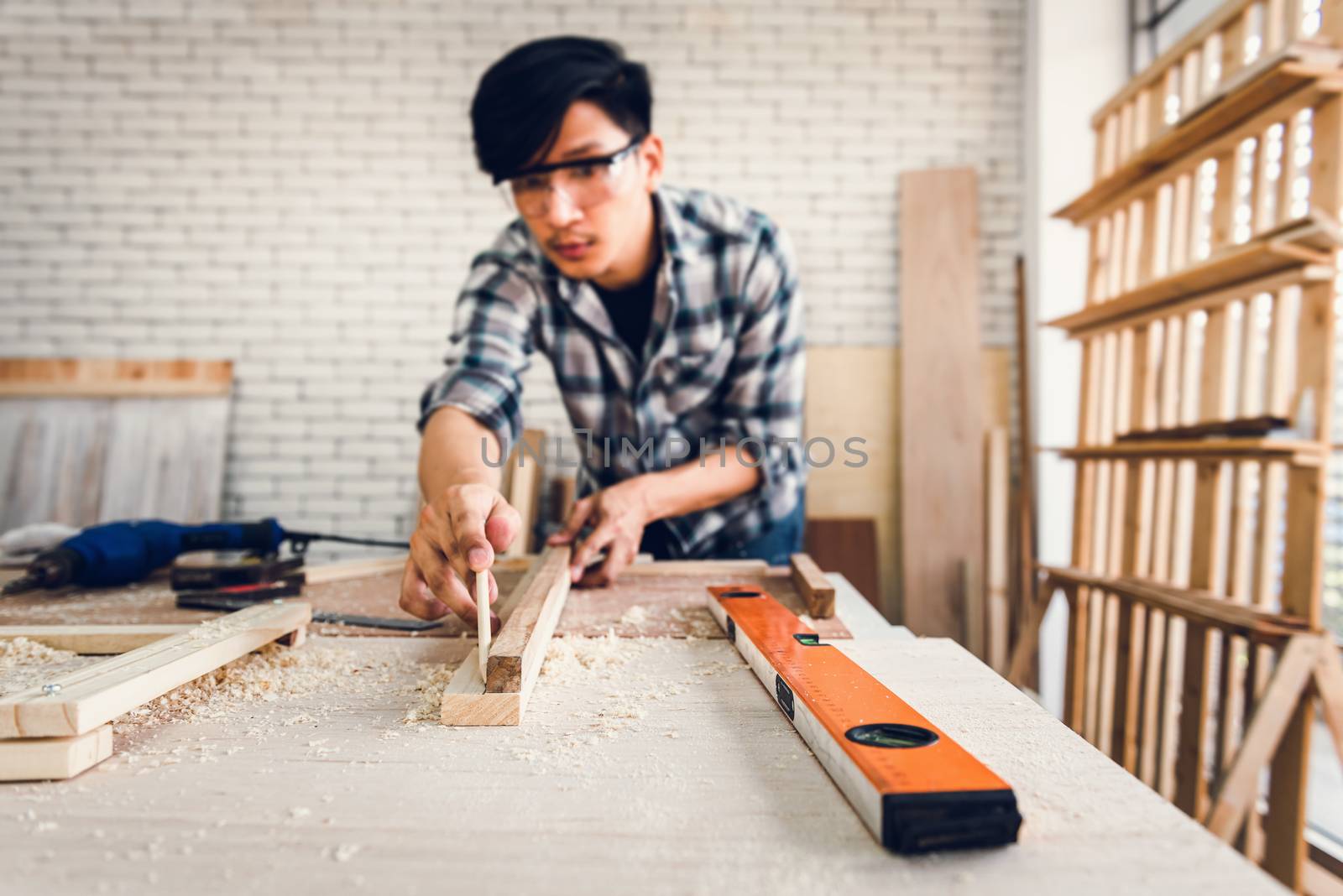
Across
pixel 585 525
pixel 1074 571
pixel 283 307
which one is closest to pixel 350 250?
pixel 283 307

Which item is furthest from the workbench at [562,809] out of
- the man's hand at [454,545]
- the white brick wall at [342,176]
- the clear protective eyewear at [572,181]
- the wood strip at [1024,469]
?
the white brick wall at [342,176]

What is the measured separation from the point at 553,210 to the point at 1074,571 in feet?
7.61

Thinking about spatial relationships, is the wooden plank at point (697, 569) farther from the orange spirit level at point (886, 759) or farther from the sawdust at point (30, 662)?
the sawdust at point (30, 662)

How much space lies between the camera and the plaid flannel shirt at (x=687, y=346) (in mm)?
1944

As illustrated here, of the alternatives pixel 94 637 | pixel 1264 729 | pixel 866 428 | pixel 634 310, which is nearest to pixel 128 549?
pixel 94 637

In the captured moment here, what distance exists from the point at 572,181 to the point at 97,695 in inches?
50.8

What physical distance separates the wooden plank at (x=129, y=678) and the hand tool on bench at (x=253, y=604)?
157 mm

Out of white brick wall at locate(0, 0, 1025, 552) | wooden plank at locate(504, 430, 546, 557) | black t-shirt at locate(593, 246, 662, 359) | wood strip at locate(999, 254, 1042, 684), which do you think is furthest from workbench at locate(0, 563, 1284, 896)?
white brick wall at locate(0, 0, 1025, 552)

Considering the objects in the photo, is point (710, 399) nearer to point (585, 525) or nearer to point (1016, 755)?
point (585, 525)

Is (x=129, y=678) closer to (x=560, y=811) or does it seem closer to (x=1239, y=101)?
(x=560, y=811)

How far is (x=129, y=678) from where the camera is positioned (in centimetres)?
72

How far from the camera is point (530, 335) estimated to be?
6.55 feet

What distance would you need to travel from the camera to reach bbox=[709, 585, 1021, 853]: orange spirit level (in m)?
0.52

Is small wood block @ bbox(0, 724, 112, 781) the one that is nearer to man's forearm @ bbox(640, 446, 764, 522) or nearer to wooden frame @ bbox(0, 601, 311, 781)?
wooden frame @ bbox(0, 601, 311, 781)
